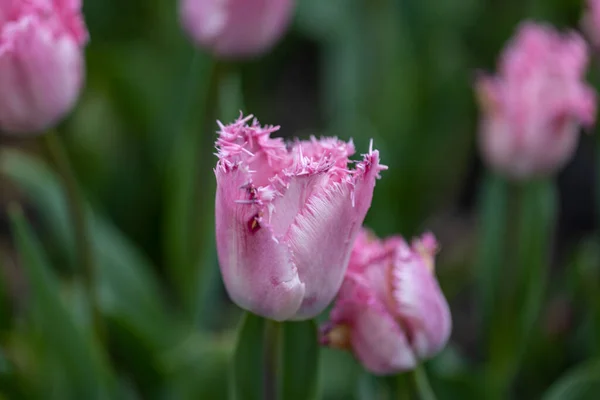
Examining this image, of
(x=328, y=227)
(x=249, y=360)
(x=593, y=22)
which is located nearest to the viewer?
(x=328, y=227)

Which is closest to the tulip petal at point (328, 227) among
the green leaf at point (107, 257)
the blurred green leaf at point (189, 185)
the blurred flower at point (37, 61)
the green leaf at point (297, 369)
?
the green leaf at point (297, 369)

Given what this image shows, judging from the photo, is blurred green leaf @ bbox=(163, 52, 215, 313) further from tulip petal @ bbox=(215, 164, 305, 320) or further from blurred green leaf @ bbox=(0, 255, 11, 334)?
tulip petal @ bbox=(215, 164, 305, 320)

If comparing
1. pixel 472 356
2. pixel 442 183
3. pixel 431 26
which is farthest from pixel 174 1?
pixel 472 356

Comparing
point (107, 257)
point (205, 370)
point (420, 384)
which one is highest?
point (107, 257)

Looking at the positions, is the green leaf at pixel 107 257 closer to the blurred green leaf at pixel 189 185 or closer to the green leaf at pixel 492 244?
the blurred green leaf at pixel 189 185

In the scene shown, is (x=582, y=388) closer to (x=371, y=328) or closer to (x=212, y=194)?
(x=371, y=328)

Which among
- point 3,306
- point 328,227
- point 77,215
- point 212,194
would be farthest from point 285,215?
point 3,306

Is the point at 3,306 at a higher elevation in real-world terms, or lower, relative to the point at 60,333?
higher
